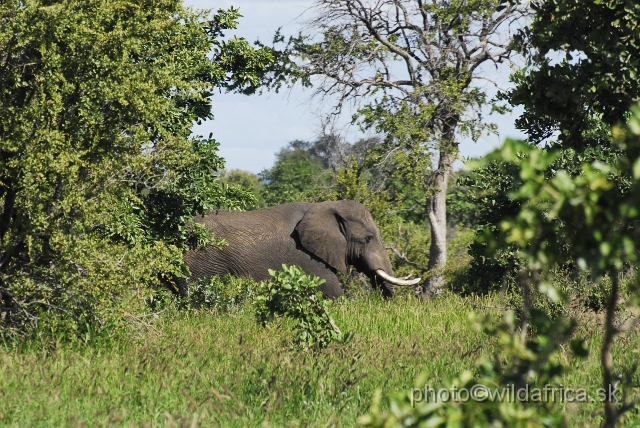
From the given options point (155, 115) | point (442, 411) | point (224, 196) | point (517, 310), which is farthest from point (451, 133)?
point (442, 411)

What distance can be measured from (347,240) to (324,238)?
0.75 m

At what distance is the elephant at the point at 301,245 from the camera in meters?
16.8

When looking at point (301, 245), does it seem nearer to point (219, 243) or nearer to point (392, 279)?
point (392, 279)

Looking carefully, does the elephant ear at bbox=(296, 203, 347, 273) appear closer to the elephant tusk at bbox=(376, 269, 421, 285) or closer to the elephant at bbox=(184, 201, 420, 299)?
the elephant at bbox=(184, 201, 420, 299)

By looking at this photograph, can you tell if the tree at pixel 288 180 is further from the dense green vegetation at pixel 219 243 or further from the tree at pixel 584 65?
the tree at pixel 584 65

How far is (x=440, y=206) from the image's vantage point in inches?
874

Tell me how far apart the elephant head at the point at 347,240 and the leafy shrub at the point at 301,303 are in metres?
8.40

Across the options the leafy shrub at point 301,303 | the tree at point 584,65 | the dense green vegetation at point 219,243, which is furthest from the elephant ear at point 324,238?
the tree at point 584,65

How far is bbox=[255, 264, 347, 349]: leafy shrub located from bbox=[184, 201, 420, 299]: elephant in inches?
321

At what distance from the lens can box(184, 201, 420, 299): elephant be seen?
661 inches

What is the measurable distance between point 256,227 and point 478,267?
458cm

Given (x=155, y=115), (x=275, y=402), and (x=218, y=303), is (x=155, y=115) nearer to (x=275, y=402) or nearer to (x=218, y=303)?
(x=275, y=402)

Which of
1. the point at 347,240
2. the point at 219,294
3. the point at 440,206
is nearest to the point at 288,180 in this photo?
the point at 440,206

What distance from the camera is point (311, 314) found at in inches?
331
